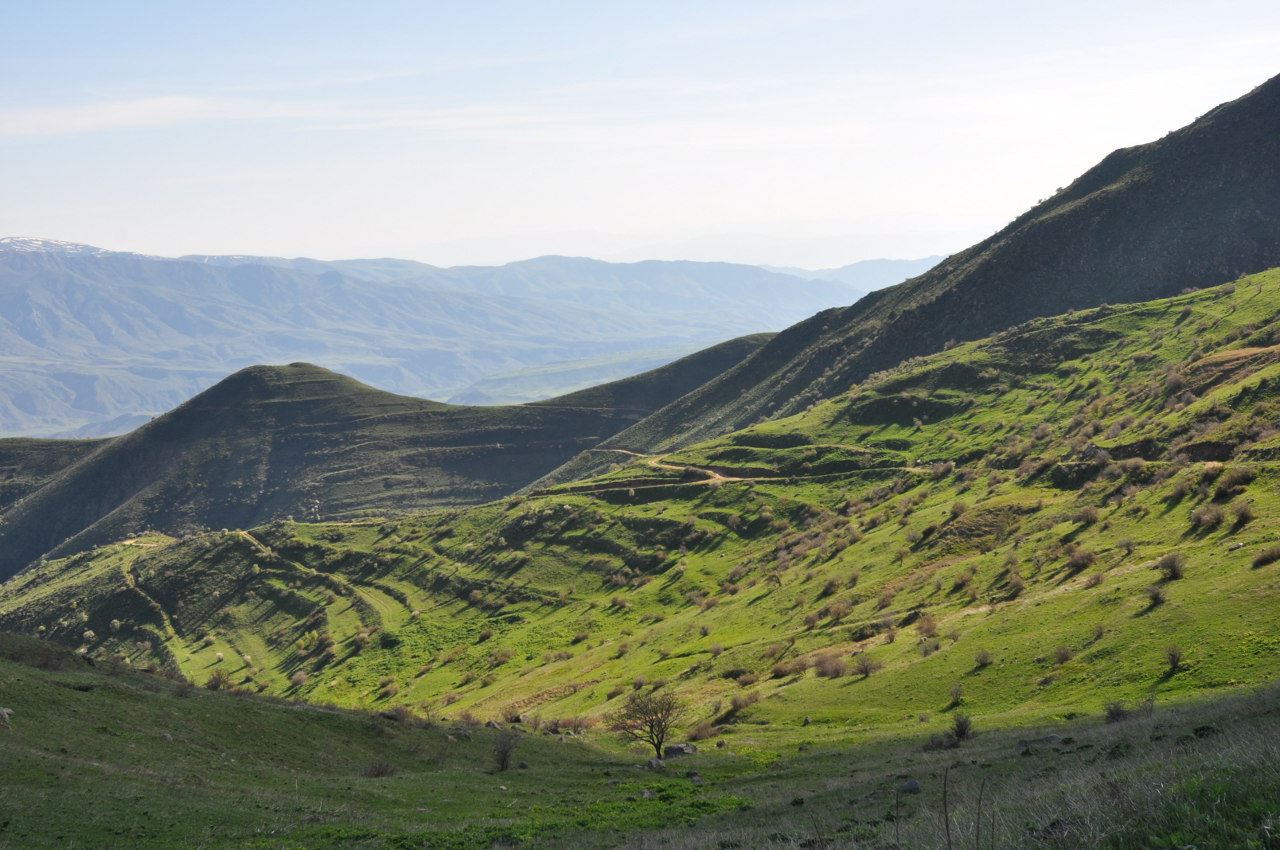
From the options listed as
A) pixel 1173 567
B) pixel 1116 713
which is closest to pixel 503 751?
pixel 1116 713

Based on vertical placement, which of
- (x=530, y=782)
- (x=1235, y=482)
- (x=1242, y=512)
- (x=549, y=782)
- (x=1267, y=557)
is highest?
(x=1235, y=482)

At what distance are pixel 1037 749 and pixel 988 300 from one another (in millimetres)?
179241

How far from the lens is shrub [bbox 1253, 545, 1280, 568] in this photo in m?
39.4

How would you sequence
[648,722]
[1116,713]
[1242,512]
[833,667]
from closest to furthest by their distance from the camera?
[1116,713], [648,722], [1242,512], [833,667]

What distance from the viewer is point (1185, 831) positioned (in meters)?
11.2

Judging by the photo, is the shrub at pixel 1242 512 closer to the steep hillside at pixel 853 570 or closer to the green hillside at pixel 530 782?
the steep hillside at pixel 853 570

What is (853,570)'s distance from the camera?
77.1 m

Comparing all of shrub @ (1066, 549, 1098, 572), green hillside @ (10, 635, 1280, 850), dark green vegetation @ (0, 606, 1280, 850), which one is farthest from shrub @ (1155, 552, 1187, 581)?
green hillside @ (10, 635, 1280, 850)

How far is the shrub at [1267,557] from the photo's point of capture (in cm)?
3941

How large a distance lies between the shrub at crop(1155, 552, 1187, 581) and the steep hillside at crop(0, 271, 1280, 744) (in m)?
0.19

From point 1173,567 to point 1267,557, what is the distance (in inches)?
166

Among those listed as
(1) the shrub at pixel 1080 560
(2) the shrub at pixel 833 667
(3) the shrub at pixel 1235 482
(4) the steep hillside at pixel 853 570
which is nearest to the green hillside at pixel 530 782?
(4) the steep hillside at pixel 853 570

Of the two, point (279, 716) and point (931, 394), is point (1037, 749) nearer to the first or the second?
point (279, 716)

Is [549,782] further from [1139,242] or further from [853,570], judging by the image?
[1139,242]
